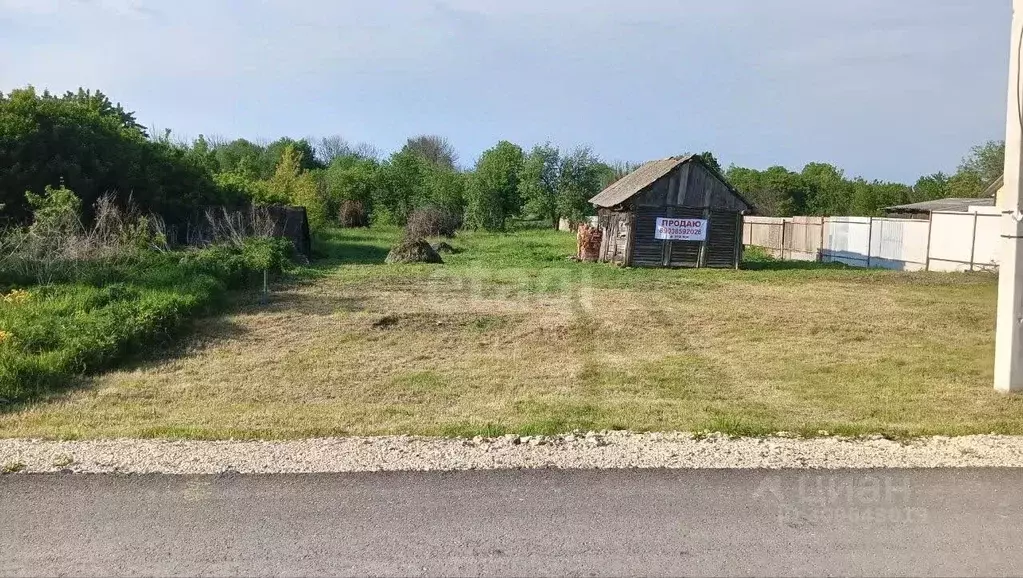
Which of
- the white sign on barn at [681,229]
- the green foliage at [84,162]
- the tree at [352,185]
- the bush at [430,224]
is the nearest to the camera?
the green foliage at [84,162]

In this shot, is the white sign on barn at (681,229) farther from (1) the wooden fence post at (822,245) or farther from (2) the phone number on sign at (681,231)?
(1) the wooden fence post at (822,245)

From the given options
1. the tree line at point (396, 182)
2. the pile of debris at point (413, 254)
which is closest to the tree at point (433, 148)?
the tree line at point (396, 182)

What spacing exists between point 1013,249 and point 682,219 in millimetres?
19351

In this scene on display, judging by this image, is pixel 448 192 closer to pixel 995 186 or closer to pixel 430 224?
pixel 430 224

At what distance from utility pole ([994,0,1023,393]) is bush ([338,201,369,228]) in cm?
5333

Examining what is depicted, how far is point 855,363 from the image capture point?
1062 cm

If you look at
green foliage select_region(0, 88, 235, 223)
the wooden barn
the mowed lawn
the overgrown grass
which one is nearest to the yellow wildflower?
the overgrown grass

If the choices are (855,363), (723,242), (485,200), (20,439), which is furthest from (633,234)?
(485,200)

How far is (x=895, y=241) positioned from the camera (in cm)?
2805

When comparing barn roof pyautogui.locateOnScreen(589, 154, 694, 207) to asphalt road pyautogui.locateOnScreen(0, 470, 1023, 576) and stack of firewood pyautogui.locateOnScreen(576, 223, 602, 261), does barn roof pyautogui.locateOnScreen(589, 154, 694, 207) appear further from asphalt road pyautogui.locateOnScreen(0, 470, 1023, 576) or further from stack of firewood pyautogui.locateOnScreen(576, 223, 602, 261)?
asphalt road pyautogui.locateOnScreen(0, 470, 1023, 576)

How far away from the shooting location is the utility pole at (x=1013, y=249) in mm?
8211

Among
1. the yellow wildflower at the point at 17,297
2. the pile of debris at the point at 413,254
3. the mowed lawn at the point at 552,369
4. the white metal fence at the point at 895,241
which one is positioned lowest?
the mowed lawn at the point at 552,369

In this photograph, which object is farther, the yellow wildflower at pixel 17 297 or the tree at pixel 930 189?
the tree at pixel 930 189

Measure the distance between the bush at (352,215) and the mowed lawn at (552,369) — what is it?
1620 inches
